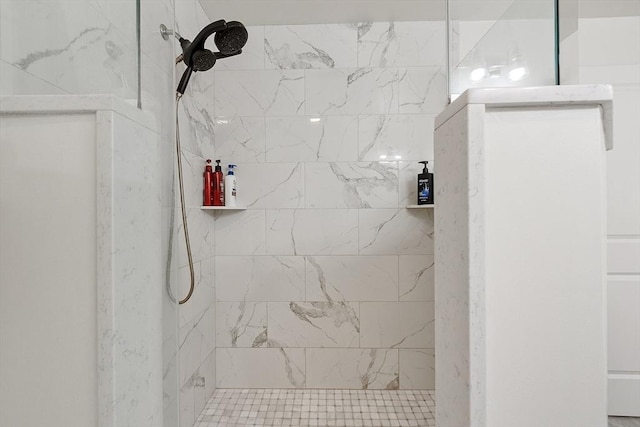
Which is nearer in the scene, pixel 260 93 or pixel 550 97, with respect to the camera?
pixel 550 97

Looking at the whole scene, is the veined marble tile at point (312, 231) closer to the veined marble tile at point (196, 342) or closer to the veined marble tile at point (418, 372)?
the veined marble tile at point (196, 342)

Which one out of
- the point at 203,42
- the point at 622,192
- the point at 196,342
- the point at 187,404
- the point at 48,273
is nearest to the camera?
the point at 48,273

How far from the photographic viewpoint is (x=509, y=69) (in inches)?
31.4

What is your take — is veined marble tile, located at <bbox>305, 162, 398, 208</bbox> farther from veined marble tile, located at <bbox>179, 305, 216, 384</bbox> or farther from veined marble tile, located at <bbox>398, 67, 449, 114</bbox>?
veined marble tile, located at <bbox>179, 305, 216, 384</bbox>

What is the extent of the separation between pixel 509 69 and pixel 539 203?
318 mm

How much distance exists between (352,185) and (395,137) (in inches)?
15.8

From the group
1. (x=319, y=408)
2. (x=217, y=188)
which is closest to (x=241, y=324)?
(x=319, y=408)

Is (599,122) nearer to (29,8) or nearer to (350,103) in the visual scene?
(29,8)

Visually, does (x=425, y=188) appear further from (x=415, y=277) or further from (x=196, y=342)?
(x=196, y=342)

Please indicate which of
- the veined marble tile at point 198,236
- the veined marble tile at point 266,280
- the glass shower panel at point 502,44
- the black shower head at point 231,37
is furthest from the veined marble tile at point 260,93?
the glass shower panel at point 502,44

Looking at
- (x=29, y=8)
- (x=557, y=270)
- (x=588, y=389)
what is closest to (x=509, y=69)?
(x=557, y=270)

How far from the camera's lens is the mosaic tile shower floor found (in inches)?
73.6

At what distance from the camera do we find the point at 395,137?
2.24 metres

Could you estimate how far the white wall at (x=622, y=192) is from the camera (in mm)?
A: 1400
